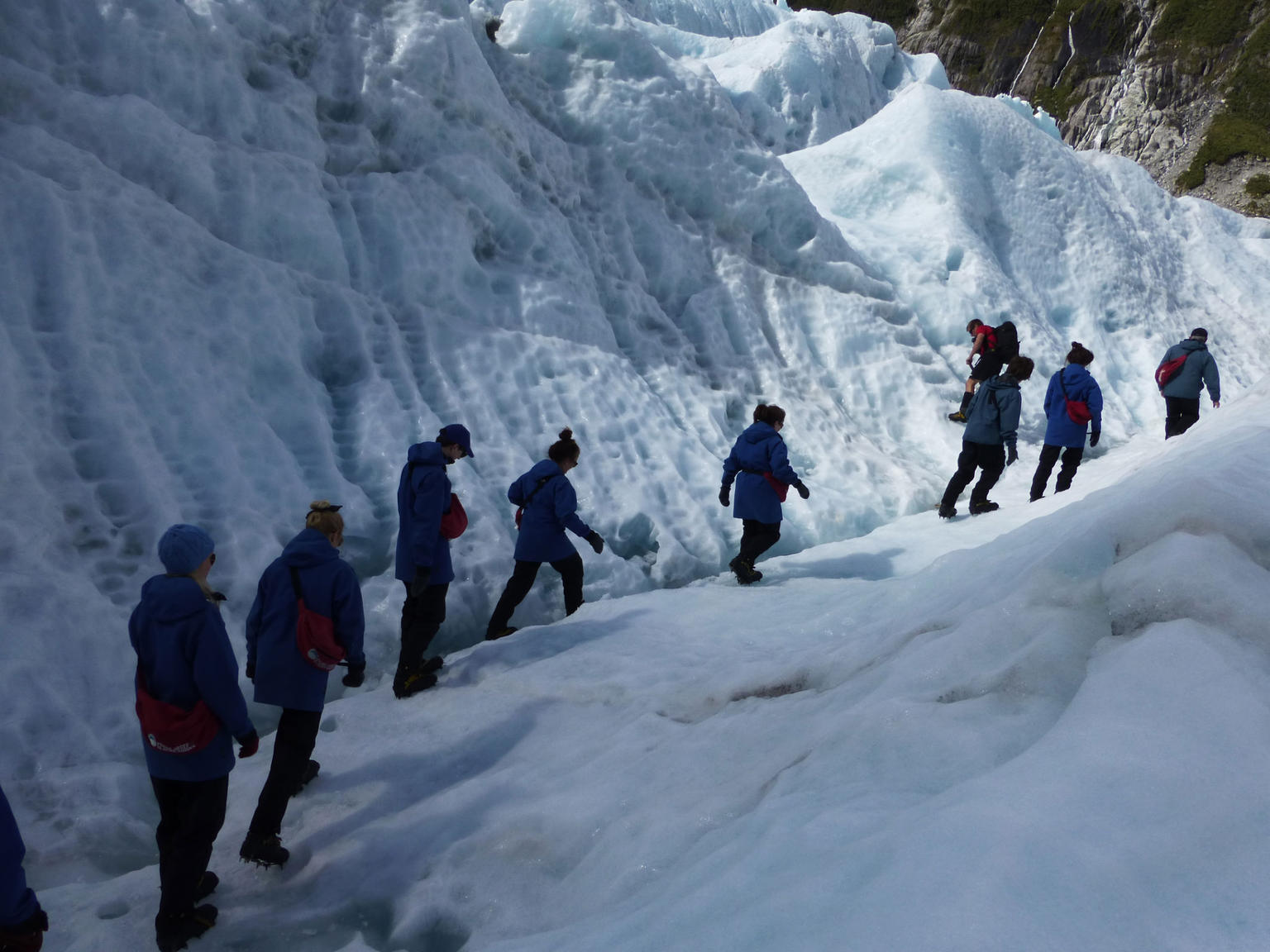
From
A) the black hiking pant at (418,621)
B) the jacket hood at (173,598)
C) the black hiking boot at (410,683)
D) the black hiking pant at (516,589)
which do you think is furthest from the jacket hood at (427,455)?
the jacket hood at (173,598)

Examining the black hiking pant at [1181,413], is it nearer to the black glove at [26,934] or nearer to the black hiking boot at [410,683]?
the black hiking boot at [410,683]

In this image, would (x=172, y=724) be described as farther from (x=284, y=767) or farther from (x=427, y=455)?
(x=427, y=455)

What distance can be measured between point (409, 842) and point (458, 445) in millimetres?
2298

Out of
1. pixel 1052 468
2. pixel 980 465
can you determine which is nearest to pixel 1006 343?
pixel 1052 468

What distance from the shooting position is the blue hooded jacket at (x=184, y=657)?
3.00 metres

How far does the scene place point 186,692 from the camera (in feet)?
9.95

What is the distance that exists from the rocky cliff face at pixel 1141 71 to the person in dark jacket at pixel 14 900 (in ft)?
Result: 186

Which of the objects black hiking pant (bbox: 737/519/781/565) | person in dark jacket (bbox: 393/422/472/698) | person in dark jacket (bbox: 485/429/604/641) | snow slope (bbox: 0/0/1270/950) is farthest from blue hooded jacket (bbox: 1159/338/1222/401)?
person in dark jacket (bbox: 393/422/472/698)

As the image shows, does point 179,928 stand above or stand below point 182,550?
below

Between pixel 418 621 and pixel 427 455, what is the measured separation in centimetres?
101

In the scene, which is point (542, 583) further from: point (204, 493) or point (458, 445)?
point (204, 493)

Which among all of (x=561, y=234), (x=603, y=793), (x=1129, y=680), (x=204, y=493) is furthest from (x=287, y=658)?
(x=561, y=234)

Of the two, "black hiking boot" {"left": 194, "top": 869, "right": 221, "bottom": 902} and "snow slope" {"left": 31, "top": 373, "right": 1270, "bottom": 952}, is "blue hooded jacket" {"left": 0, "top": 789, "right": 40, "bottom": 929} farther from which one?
"black hiking boot" {"left": 194, "top": 869, "right": 221, "bottom": 902}

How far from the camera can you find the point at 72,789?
3986 millimetres
